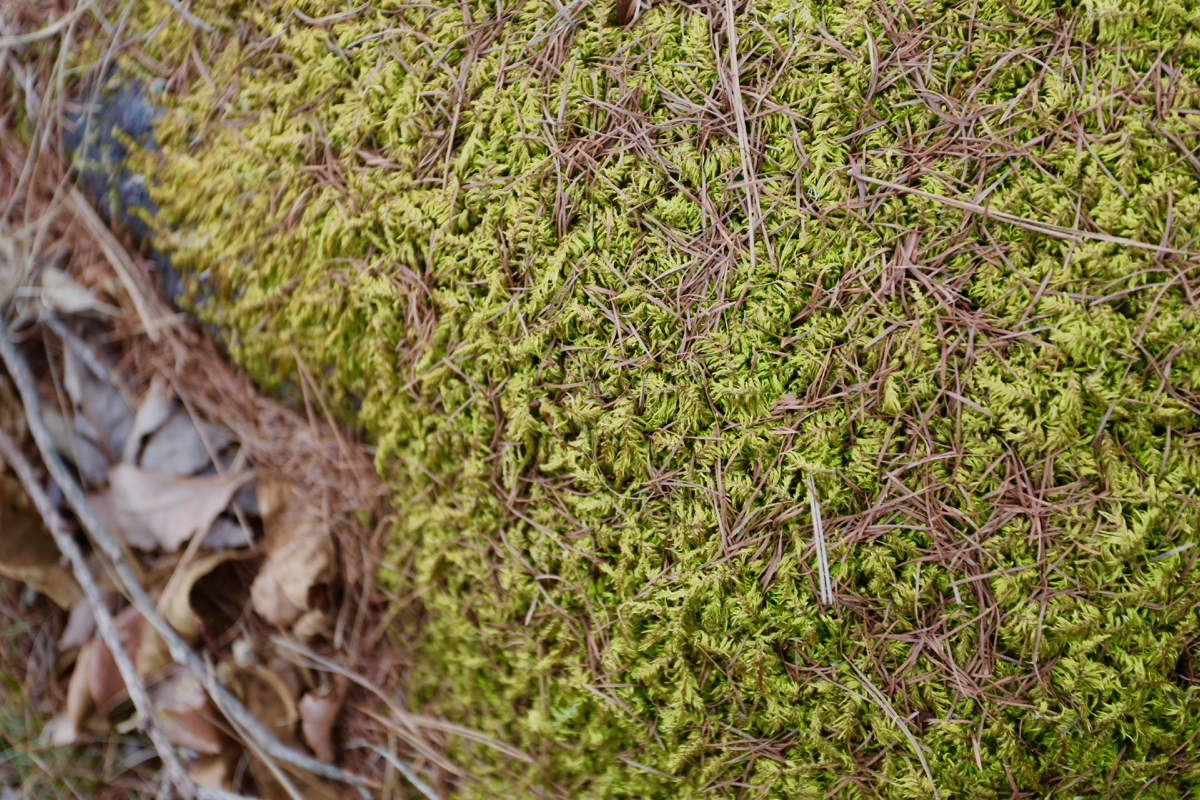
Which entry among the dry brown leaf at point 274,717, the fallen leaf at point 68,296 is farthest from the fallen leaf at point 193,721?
the fallen leaf at point 68,296

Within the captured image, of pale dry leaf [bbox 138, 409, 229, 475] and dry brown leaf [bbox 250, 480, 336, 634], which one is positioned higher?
pale dry leaf [bbox 138, 409, 229, 475]

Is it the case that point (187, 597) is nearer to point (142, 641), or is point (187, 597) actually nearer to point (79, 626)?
point (142, 641)

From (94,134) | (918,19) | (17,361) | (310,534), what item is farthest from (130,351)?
(918,19)

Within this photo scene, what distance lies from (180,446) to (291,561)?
556 mm

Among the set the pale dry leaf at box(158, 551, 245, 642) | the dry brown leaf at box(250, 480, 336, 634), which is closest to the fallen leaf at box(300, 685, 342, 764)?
the dry brown leaf at box(250, 480, 336, 634)

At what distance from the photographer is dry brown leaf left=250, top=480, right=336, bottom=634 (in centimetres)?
187

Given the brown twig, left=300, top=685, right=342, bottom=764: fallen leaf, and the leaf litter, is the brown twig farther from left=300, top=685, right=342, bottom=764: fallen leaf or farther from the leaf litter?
left=300, top=685, right=342, bottom=764: fallen leaf

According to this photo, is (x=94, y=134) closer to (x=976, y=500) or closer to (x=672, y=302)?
(x=672, y=302)

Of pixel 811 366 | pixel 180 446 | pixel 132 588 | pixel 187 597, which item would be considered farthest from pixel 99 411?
pixel 811 366

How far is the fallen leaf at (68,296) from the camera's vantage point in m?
2.15

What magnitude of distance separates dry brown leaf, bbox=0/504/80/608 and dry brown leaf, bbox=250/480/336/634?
0.73 meters

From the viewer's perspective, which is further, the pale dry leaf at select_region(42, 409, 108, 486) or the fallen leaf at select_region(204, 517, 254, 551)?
the pale dry leaf at select_region(42, 409, 108, 486)

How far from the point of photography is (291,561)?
1.89 metres

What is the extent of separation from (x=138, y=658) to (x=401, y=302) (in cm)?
139
